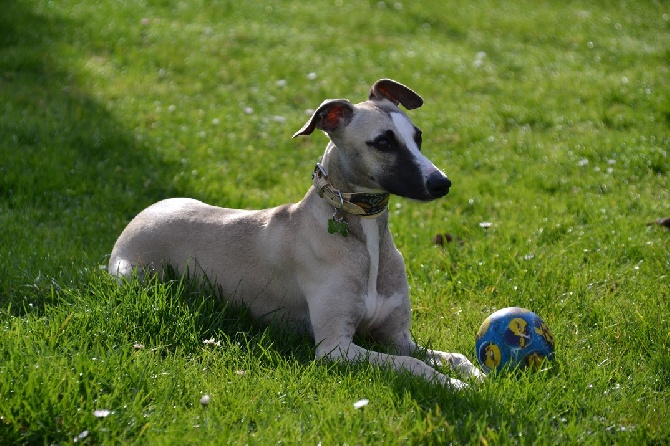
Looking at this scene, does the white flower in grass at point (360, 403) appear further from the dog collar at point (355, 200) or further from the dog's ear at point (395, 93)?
the dog's ear at point (395, 93)

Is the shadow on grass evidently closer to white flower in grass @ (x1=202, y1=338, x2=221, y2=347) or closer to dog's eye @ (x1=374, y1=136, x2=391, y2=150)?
white flower in grass @ (x1=202, y1=338, x2=221, y2=347)

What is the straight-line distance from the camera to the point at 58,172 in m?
6.53

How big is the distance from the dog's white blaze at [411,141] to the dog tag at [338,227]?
1.63 ft

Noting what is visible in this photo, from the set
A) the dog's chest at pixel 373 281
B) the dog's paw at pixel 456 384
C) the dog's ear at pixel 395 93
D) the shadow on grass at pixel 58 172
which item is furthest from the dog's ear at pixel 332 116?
the shadow on grass at pixel 58 172

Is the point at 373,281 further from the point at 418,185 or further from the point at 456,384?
the point at 456,384

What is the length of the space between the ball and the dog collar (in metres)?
0.80

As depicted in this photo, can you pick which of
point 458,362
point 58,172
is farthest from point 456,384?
point 58,172

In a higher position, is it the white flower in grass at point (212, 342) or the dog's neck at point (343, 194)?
the dog's neck at point (343, 194)

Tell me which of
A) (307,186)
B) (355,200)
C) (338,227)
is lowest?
(307,186)

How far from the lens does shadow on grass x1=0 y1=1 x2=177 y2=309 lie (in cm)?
523

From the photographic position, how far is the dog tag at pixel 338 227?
4305 millimetres

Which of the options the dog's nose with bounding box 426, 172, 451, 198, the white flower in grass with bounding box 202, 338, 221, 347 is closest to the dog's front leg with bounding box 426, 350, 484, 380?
the dog's nose with bounding box 426, 172, 451, 198

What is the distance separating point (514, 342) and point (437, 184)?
0.81 meters

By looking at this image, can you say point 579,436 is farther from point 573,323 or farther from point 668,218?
point 668,218
